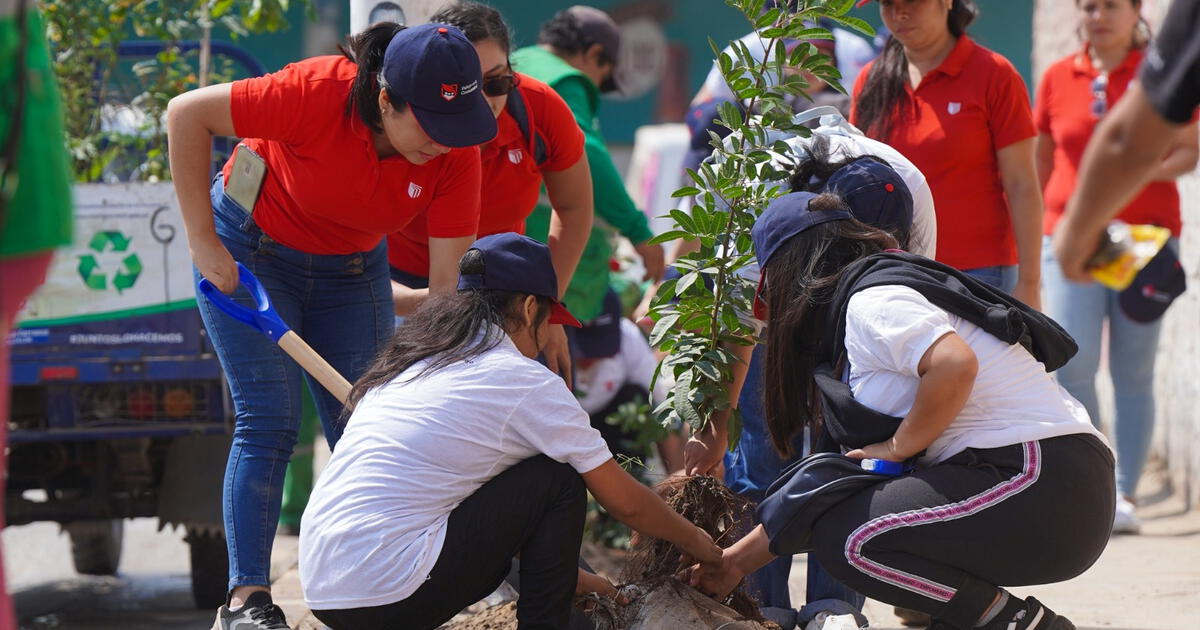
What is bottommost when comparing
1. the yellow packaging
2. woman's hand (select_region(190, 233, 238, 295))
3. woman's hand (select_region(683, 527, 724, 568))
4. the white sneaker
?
the white sneaker

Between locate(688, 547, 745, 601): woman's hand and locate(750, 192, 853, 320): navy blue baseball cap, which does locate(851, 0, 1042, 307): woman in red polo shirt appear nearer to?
locate(750, 192, 853, 320): navy blue baseball cap

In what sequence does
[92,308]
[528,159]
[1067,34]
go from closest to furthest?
1. [528,159]
2. [92,308]
3. [1067,34]

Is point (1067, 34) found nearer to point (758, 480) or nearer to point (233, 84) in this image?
point (758, 480)

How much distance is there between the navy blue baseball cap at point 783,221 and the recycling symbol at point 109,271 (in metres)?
2.40

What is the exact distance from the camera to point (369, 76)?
3393mm

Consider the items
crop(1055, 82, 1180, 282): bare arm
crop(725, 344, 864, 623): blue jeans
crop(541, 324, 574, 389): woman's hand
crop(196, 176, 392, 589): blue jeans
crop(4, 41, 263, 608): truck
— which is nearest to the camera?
crop(1055, 82, 1180, 282): bare arm

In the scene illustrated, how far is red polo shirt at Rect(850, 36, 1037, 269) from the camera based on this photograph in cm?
420

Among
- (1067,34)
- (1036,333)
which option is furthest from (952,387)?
(1067,34)

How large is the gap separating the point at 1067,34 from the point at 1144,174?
6438mm

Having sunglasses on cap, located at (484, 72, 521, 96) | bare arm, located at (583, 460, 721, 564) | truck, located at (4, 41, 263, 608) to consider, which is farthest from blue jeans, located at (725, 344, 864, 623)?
truck, located at (4, 41, 263, 608)

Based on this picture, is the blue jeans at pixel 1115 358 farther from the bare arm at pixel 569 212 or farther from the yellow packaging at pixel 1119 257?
the yellow packaging at pixel 1119 257

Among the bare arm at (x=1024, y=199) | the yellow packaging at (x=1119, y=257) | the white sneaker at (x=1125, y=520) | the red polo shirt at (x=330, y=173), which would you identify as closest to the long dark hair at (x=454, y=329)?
the red polo shirt at (x=330, y=173)

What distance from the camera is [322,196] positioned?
3475 mm

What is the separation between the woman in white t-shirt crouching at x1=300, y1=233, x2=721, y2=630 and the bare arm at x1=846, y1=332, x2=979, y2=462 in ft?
1.97
